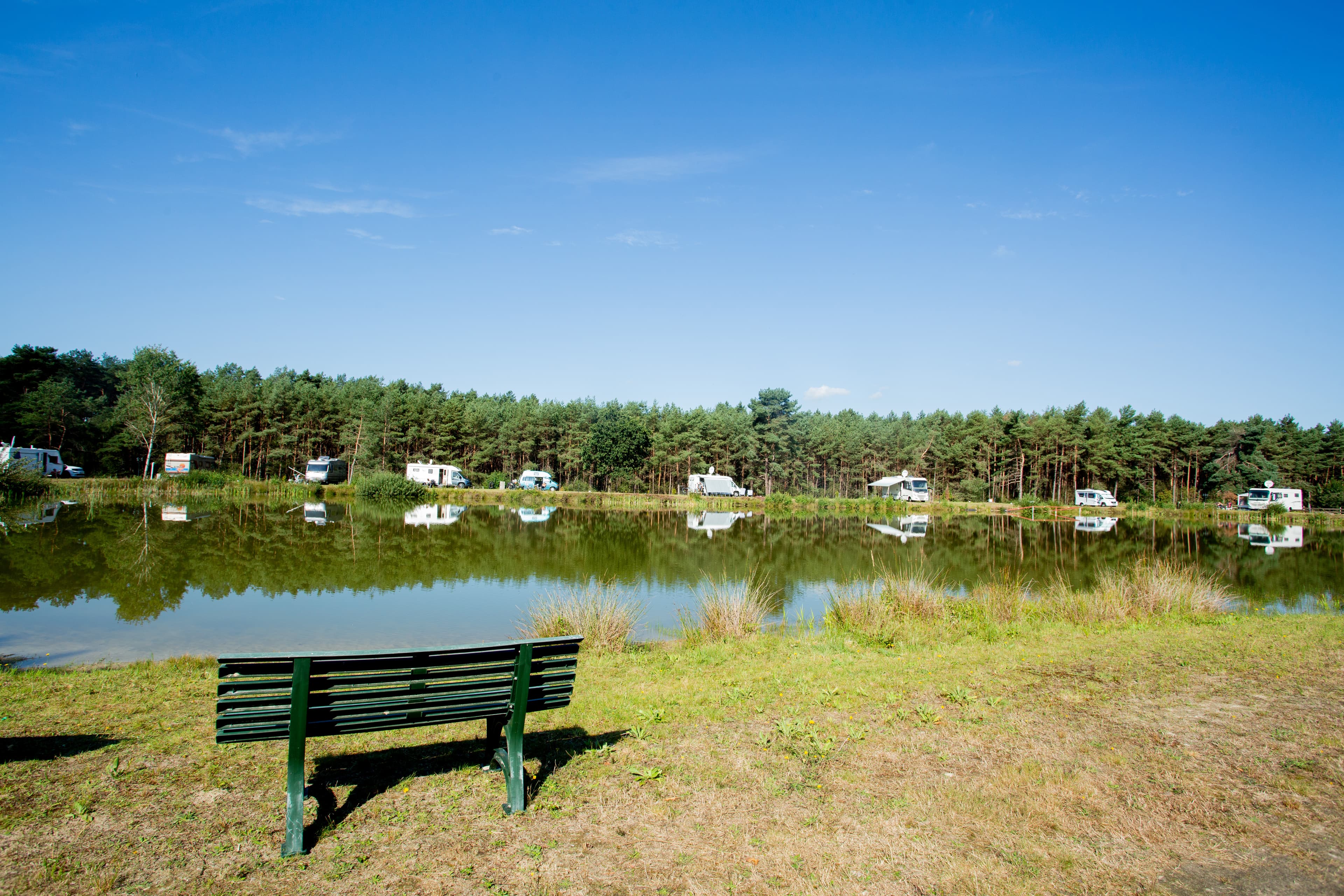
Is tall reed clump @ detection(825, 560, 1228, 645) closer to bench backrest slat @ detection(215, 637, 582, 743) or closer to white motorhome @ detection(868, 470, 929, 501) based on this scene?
bench backrest slat @ detection(215, 637, 582, 743)

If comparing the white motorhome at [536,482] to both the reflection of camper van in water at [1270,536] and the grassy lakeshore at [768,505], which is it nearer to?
the grassy lakeshore at [768,505]

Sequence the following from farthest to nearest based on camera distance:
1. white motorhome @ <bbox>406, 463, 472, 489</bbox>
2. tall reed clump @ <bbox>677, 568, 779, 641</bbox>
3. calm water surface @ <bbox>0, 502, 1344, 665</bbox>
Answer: white motorhome @ <bbox>406, 463, 472, 489</bbox> < calm water surface @ <bbox>0, 502, 1344, 665</bbox> < tall reed clump @ <bbox>677, 568, 779, 641</bbox>

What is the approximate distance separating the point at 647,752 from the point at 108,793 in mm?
2641

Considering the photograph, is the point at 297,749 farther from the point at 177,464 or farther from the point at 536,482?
the point at 536,482

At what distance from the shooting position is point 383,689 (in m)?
3.27

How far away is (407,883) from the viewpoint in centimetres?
269

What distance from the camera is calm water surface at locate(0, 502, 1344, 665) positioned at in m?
9.17

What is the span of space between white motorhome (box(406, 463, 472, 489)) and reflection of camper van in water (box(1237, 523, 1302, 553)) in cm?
4364

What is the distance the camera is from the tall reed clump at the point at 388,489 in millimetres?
40750

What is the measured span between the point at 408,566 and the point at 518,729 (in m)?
13.2

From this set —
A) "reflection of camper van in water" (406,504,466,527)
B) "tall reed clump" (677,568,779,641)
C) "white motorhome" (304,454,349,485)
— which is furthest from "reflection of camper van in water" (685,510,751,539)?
"white motorhome" (304,454,349,485)

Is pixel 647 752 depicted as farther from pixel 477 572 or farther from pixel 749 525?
pixel 749 525

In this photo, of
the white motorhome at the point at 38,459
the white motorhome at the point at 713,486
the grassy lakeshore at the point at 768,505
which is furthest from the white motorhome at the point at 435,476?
the white motorhome at the point at 38,459

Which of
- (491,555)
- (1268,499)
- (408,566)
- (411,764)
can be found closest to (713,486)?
(491,555)
